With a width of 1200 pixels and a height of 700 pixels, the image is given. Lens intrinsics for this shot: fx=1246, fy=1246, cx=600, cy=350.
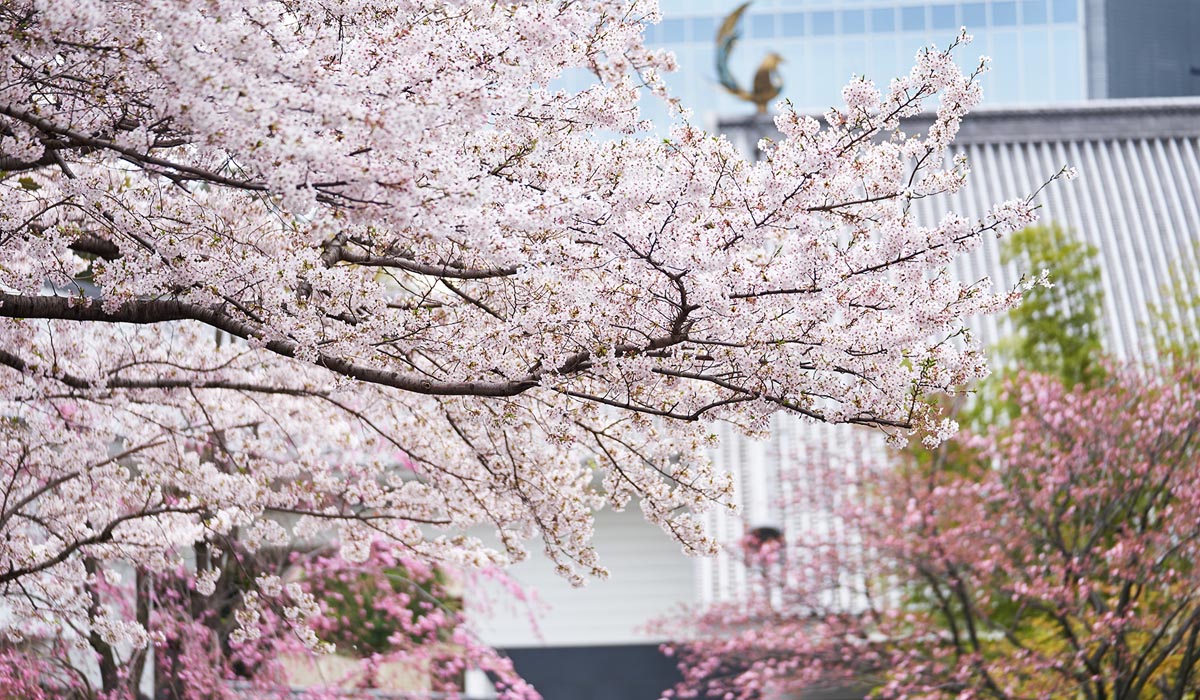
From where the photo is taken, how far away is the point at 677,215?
3.72 metres

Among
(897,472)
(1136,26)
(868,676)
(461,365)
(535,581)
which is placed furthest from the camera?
(1136,26)

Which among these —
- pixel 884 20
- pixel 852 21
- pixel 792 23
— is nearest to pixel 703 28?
pixel 792 23

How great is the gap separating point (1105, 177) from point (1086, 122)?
710mm

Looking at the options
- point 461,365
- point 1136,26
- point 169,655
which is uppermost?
point 1136,26

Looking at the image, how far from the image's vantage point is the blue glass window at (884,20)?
29.0 m

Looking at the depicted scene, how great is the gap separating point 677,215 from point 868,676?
6.20 meters

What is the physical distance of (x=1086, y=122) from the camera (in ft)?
48.4

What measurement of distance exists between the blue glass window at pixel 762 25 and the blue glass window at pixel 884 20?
2.33m

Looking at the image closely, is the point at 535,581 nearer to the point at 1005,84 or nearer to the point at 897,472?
the point at 897,472

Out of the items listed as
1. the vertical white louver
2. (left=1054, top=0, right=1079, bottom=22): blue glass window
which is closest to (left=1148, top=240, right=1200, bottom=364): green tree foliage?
the vertical white louver

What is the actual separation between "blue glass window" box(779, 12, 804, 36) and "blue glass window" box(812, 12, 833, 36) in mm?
305

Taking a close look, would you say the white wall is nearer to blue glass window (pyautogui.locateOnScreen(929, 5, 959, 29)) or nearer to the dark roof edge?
the dark roof edge

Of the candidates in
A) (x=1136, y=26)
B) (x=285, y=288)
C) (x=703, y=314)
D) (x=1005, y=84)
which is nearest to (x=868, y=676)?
(x=703, y=314)

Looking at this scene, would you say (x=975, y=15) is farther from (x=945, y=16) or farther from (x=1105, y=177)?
(x=1105, y=177)
